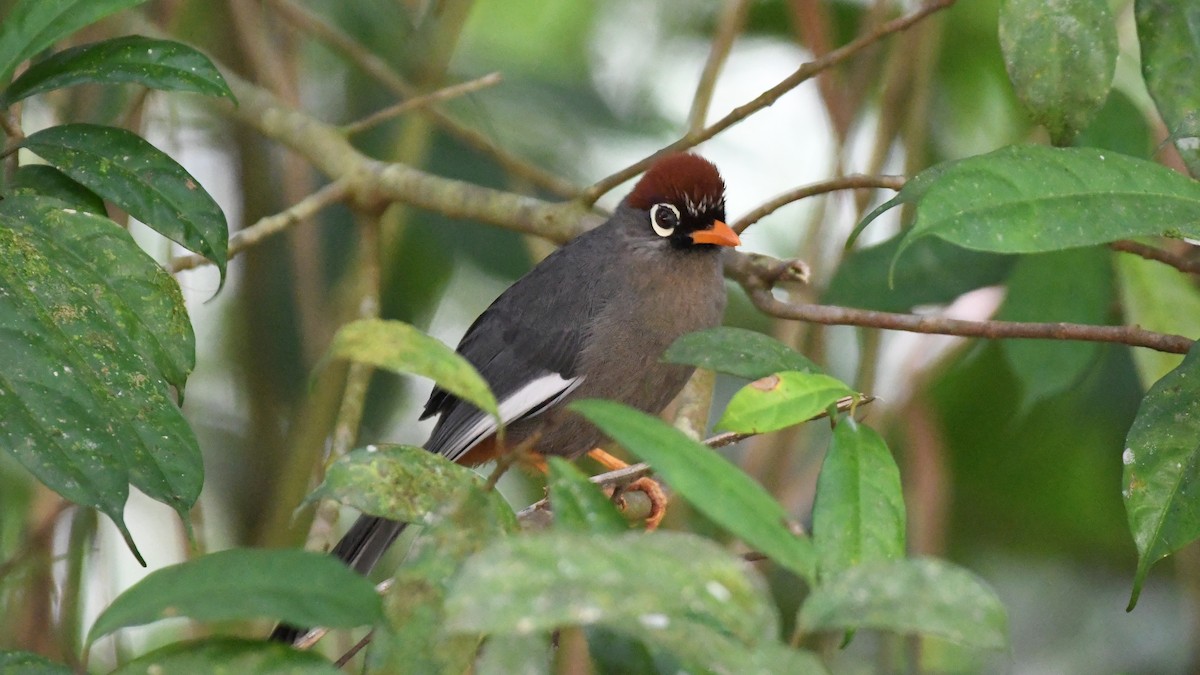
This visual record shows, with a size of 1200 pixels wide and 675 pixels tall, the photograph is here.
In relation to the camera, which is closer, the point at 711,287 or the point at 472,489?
the point at 472,489

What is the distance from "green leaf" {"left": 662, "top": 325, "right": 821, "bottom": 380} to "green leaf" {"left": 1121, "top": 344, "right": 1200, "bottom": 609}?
19.3 inches

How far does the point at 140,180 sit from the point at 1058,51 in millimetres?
1621

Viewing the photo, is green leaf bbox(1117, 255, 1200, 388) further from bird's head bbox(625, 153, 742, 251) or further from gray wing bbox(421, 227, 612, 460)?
gray wing bbox(421, 227, 612, 460)

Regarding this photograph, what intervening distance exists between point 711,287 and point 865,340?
2.16ft

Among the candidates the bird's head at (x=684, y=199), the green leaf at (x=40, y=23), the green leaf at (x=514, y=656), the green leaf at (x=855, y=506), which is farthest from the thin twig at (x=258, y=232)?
the green leaf at (x=514, y=656)

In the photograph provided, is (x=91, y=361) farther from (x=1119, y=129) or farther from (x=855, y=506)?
(x=1119, y=129)

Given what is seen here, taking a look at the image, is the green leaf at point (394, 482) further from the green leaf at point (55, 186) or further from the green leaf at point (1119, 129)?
the green leaf at point (1119, 129)

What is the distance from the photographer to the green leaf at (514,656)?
1268 millimetres

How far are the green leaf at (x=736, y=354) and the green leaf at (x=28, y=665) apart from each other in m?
0.89

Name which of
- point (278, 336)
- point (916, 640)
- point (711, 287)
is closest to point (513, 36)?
point (278, 336)

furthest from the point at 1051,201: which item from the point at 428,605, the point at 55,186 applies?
the point at 55,186

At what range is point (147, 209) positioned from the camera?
2170 millimetres

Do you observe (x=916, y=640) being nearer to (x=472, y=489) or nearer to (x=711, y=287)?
(x=711, y=287)

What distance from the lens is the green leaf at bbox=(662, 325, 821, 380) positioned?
70.8 inches
